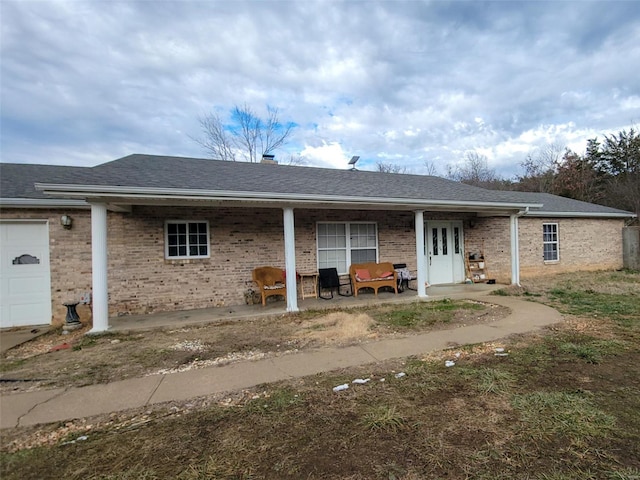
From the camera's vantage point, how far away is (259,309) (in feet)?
24.2

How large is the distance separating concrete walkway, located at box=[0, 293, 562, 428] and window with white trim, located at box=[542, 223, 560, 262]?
851 cm

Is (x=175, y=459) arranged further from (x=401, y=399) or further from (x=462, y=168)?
(x=462, y=168)

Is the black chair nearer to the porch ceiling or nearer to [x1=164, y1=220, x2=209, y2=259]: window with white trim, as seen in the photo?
the porch ceiling

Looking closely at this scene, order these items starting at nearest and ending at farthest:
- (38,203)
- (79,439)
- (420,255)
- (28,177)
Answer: (79,439) < (38,203) < (28,177) < (420,255)

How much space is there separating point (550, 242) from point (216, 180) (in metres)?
12.7

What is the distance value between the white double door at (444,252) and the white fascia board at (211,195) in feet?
7.33

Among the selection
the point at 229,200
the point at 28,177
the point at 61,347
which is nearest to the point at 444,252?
the point at 229,200

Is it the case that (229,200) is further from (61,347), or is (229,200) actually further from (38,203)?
(38,203)

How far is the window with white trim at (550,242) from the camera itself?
40.2 ft

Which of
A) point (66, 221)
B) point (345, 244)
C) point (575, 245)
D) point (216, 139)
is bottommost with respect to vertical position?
point (575, 245)

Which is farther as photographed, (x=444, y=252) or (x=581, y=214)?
(x=581, y=214)

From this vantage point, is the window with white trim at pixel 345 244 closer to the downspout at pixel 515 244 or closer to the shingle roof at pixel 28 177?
the downspout at pixel 515 244

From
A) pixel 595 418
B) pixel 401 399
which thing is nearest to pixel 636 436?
pixel 595 418

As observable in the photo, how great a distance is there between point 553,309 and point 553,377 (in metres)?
4.13
